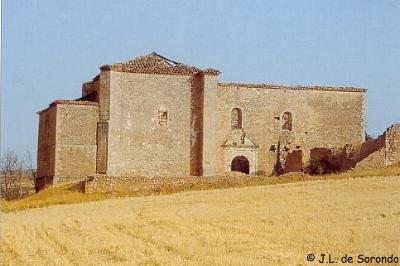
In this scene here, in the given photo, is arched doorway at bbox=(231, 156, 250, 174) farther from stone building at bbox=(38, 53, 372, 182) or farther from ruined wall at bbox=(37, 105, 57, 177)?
ruined wall at bbox=(37, 105, 57, 177)

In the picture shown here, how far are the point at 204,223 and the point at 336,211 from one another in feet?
13.0

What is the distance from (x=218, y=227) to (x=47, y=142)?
23.0 m

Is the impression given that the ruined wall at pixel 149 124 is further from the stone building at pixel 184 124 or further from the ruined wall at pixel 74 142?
the ruined wall at pixel 74 142

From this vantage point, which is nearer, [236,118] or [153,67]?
[153,67]

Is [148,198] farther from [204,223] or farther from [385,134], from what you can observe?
[385,134]

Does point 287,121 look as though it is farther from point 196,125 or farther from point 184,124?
point 184,124

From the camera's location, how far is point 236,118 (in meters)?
41.8

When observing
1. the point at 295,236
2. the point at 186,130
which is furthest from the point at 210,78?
the point at 295,236

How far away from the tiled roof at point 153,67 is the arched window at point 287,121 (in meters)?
5.03

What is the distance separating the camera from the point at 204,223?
20.0m

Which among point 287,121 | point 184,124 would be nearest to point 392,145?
point 287,121

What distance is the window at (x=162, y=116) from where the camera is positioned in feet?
Answer: 130

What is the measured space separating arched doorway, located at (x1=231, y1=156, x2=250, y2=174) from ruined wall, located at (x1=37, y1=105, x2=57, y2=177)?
1006 centimetres

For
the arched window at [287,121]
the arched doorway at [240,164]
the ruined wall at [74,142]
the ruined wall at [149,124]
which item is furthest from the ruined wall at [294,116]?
the ruined wall at [74,142]
